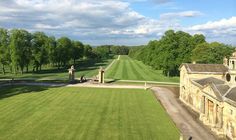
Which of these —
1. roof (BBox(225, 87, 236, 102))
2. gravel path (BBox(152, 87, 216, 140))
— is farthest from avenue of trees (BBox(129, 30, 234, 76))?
roof (BBox(225, 87, 236, 102))

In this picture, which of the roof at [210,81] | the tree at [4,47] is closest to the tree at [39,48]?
the tree at [4,47]

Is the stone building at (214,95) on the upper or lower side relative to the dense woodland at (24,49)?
lower

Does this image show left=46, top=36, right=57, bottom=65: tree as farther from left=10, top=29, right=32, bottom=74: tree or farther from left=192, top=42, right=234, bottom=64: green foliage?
left=192, top=42, right=234, bottom=64: green foliage

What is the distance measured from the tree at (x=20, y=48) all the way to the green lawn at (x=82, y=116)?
31746mm

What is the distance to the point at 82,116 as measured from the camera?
40.6 m

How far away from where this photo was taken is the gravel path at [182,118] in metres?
34.7

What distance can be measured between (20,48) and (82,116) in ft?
187

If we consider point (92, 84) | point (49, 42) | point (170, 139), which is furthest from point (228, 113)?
A: point (49, 42)

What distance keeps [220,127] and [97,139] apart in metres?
14.1

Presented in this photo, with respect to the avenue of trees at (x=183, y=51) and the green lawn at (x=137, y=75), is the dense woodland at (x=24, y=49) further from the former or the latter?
the avenue of trees at (x=183, y=51)

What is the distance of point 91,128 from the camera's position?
3500cm

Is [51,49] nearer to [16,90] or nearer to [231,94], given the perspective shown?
[16,90]

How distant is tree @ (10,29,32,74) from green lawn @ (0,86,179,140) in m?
31.7

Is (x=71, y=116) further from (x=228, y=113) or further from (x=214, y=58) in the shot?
(x=214, y=58)
